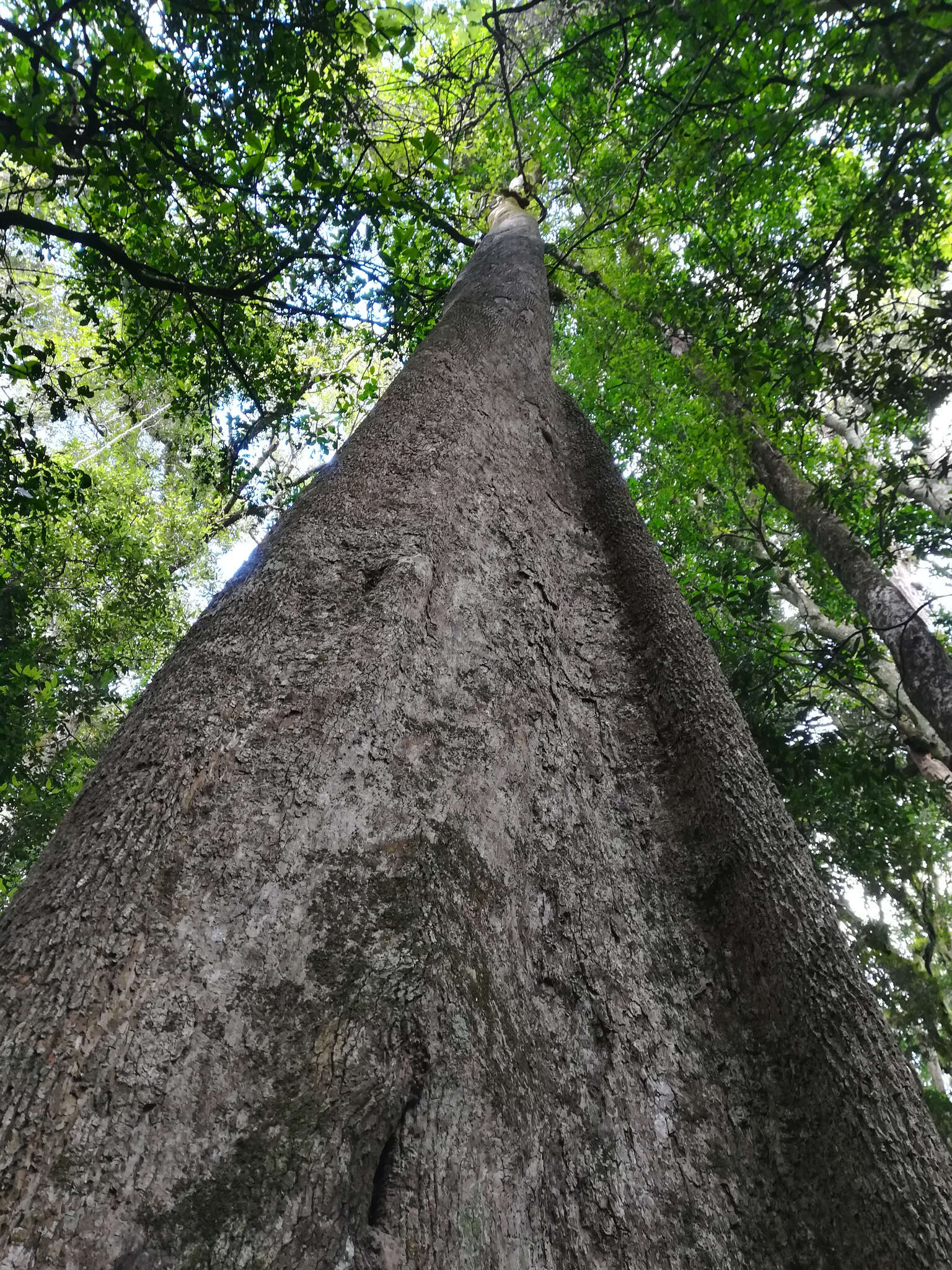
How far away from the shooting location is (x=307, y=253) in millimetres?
4863

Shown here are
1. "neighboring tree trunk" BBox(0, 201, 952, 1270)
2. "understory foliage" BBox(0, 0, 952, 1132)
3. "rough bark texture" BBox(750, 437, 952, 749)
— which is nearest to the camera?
"neighboring tree trunk" BBox(0, 201, 952, 1270)

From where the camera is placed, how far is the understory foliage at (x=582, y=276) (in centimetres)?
370

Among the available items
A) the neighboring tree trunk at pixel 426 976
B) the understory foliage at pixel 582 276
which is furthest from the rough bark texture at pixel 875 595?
the neighboring tree trunk at pixel 426 976

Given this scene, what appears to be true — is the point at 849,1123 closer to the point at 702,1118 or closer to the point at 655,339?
the point at 702,1118

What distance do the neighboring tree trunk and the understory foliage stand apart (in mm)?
3099

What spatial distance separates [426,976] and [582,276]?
871 cm

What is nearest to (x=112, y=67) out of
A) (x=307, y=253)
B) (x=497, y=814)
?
(x=307, y=253)

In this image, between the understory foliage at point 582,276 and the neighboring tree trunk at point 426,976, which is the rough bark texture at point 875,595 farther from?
the neighboring tree trunk at point 426,976

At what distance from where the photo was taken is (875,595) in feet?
17.3

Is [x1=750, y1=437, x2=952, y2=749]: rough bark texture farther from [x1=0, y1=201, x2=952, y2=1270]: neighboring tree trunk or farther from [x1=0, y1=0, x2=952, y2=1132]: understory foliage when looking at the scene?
[x1=0, y1=201, x2=952, y2=1270]: neighboring tree trunk

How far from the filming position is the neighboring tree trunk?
76 cm

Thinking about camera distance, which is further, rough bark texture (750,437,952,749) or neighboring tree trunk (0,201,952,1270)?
rough bark texture (750,437,952,749)

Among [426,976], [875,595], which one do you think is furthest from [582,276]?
[426,976]

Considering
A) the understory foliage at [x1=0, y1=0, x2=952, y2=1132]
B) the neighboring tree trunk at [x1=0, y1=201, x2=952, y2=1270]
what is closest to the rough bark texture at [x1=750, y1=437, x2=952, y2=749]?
the understory foliage at [x1=0, y1=0, x2=952, y2=1132]
